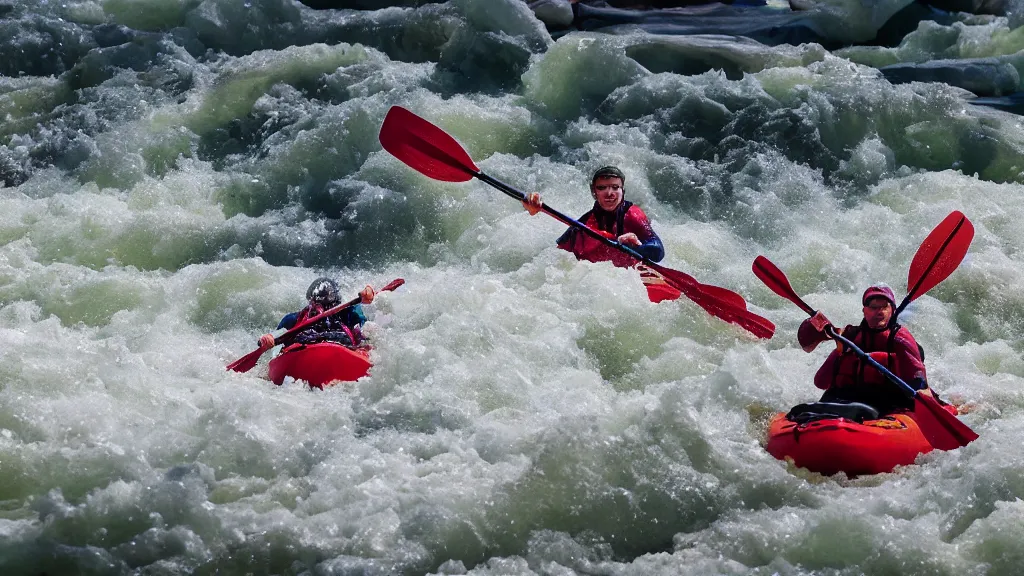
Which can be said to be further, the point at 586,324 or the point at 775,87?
the point at 775,87

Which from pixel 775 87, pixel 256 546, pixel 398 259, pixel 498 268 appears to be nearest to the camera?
pixel 256 546

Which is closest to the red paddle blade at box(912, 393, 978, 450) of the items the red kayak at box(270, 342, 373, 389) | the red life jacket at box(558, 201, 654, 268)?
the red life jacket at box(558, 201, 654, 268)

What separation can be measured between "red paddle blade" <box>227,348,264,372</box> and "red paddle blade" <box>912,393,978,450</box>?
2886 millimetres

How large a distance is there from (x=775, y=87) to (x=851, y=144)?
2.55 feet

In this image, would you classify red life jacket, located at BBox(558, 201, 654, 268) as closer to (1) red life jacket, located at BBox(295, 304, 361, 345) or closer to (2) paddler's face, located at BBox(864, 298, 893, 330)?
(1) red life jacket, located at BBox(295, 304, 361, 345)

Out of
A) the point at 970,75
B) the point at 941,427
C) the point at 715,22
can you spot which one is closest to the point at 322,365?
the point at 941,427

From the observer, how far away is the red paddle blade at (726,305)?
208 inches

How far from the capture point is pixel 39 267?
20.3 ft

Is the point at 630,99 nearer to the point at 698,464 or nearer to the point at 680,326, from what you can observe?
the point at 680,326

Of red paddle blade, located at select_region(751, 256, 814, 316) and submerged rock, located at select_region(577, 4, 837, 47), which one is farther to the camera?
submerged rock, located at select_region(577, 4, 837, 47)

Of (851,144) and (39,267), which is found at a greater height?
(851,144)

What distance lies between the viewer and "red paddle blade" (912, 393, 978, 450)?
4.03m

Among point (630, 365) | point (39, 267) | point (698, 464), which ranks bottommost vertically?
point (39, 267)

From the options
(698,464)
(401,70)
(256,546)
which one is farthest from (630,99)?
(256,546)
